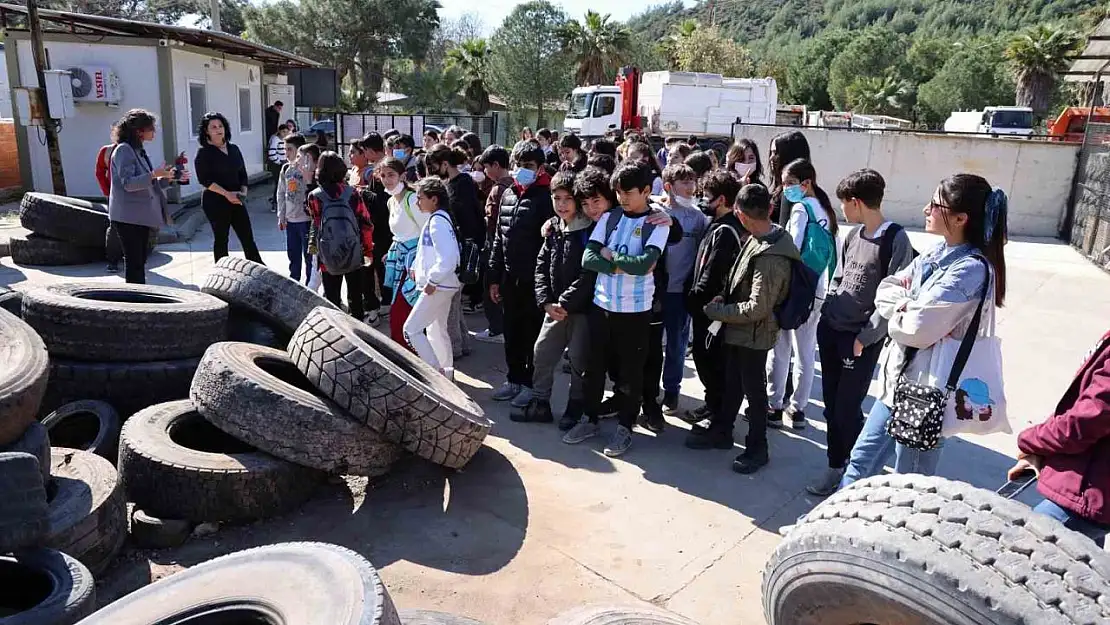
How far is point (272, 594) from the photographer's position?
2428 millimetres

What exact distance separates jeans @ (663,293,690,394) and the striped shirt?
2.46 feet

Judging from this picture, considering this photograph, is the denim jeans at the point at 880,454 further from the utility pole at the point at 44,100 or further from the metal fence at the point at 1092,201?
the utility pole at the point at 44,100

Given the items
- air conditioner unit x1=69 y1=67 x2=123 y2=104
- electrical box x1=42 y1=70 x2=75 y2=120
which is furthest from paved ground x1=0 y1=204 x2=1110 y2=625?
air conditioner unit x1=69 y1=67 x2=123 y2=104

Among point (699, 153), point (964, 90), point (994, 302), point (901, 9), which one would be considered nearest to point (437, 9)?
point (964, 90)

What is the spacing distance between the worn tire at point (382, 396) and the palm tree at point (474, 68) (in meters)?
42.8

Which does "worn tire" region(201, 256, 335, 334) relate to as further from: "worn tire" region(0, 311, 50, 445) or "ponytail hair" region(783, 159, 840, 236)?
"ponytail hair" region(783, 159, 840, 236)

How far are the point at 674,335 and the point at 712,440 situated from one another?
92 cm

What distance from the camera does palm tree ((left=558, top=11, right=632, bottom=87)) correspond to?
4575 cm

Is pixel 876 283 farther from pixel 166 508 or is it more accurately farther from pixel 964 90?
pixel 964 90

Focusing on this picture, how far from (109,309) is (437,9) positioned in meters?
47.5

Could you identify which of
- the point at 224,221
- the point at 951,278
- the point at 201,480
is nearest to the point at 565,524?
the point at 201,480

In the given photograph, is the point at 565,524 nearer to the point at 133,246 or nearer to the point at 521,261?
the point at 521,261

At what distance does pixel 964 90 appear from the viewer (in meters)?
52.3

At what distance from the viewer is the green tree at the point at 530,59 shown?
47.4 metres
